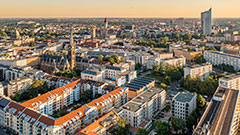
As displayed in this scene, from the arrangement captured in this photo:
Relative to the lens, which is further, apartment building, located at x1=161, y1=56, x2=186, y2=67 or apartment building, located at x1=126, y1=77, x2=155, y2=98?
apartment building, located at x1=161, y1=56, x2=186, y2=67

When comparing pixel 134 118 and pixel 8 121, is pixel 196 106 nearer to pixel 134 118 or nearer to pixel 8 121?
pixel 134 118

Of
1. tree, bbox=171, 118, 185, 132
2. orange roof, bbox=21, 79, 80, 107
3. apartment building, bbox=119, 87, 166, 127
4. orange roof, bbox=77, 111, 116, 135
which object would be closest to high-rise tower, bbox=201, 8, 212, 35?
apartment building, bbox=119, 87, 166, 127

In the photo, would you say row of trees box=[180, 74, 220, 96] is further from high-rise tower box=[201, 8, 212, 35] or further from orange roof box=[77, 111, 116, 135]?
high-rise tower box=[201, 8, 212, 35]

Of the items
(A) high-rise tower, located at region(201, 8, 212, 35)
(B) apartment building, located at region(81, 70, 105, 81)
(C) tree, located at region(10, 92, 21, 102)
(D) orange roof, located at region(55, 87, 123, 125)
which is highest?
(A) high-rise tower, located at region(201, 8, 212, 35)

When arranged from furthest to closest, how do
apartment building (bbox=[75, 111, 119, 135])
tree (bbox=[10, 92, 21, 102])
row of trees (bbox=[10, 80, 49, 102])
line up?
row of trees (bbox=[10, 80, 49, 102]) < tree (bbox=[10, 92, 21, 102]) < apartment building (bbox=[75, 111, 119, 135])

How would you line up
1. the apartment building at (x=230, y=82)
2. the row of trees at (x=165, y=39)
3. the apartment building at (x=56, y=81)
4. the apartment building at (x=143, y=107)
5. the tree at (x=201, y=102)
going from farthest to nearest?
the row of trees at (x=165, y=39) < the apartment building at (x=56, y=81) < the apartment building at (x=230, y=82) < the tree at (x=201, y=102) < the apartment building at (x=143, y=107)

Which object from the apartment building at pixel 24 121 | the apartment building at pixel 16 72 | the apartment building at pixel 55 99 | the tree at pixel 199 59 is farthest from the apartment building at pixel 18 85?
the tree at pixel 199 59

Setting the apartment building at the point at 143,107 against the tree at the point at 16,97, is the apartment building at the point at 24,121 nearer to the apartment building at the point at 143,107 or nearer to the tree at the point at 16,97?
the tree at the point at 16,97
